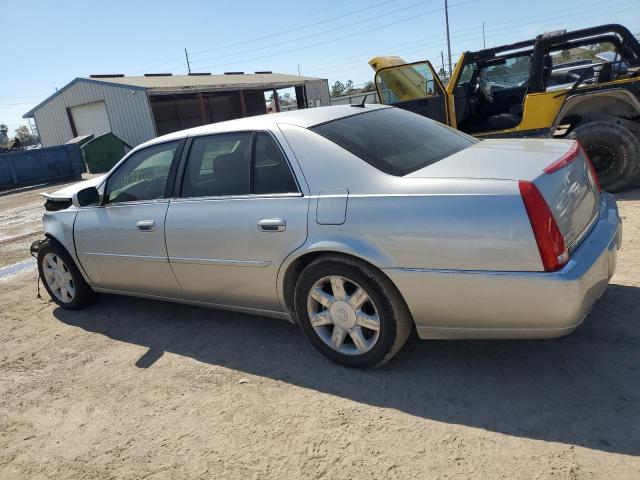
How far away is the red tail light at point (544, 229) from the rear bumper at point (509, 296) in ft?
0.19

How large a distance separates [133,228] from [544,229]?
2.94 meters

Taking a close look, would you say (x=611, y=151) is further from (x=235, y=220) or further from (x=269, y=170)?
(x=235, y=220)

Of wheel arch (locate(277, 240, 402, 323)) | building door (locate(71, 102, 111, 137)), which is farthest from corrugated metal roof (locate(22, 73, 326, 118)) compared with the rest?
wheel arch (locate(277, 240, 402, 323))

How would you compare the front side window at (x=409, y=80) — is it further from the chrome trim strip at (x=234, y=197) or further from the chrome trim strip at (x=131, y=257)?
the chrome trim strip at (x=131, y=257)

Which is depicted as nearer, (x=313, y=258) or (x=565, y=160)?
(x=565, y=160)

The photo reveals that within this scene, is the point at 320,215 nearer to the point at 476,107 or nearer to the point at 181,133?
the point at 181,133

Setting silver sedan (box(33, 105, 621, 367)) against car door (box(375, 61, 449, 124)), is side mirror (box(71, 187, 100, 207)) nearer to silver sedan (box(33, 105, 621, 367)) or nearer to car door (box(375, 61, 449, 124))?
silver sedan (box(33, 105, 621, 367))

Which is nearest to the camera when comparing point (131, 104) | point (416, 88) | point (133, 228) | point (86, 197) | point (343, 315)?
point (343, 315)

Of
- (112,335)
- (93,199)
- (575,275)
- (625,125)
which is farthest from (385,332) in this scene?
(625,125)

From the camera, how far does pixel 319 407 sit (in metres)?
2.84

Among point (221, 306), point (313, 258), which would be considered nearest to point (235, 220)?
point (313, 258)

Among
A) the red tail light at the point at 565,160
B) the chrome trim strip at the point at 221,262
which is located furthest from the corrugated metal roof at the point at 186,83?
the red tail light at the point at 565,160

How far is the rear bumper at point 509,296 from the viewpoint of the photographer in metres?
2.39

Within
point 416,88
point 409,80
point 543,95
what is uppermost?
point 409,80
